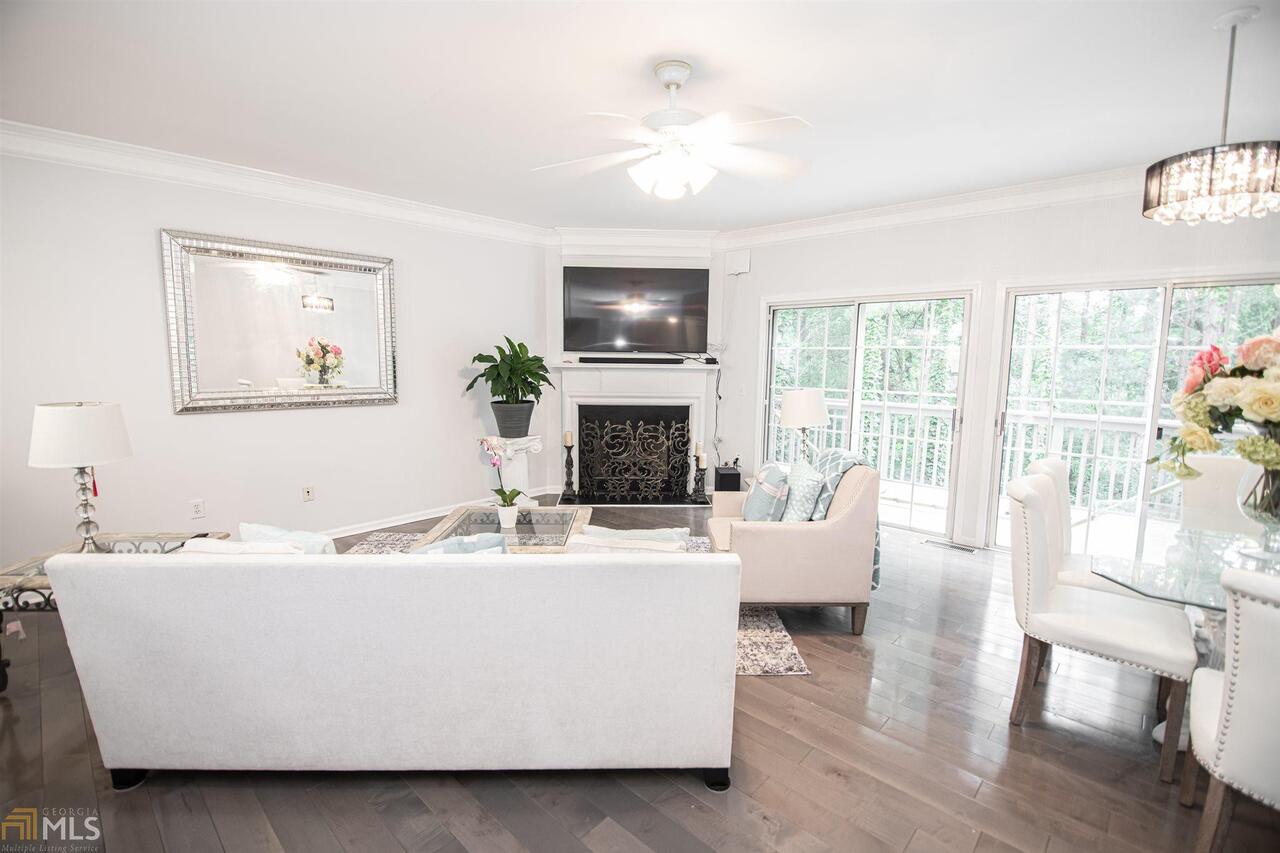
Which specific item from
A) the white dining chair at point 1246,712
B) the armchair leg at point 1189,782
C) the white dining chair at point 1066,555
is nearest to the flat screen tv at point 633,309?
the white dining chair at point 1066,555

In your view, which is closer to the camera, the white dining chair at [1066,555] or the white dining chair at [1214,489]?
the white dining chair at [1066,555]

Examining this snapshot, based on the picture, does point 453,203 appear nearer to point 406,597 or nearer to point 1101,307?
point 406,597

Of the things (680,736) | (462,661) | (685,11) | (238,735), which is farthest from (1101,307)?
(238,735)

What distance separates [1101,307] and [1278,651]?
126 inches

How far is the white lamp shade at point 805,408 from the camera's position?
11.8 ft

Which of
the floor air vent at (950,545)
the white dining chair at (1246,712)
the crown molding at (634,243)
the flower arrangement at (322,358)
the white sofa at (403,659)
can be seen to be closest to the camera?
the white dining chair at (1246,712)

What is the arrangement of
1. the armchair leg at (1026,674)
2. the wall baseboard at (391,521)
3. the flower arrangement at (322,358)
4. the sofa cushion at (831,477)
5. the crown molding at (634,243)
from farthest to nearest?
the crown molding at (634,243) → the wall baseboard at (391,521) → the flower arrangement at (322,358) → the sofa cushion at (831,477) → the armchair leg at (1026,674)

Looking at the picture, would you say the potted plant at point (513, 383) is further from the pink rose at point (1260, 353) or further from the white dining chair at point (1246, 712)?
the white dining chair at point (1246, 712)

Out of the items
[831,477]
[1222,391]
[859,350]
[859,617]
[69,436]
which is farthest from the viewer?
[859,350]

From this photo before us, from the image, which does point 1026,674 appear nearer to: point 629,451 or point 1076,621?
point 1076,621

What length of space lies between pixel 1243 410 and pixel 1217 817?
1.15 metres

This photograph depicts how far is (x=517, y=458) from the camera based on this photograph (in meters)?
5.08

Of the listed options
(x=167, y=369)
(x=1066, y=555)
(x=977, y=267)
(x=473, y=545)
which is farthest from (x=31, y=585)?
(x=977, y=267)

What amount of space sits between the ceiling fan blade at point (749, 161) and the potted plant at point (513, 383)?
2.83 metres
